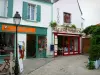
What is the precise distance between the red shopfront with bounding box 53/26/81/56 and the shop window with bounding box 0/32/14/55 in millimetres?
4602

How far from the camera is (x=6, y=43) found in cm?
1852

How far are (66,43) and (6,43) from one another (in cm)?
768

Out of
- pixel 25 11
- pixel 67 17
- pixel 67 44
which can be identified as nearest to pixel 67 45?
pixel 67 44

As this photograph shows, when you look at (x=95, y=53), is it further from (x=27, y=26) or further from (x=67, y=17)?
(x=67, y=17)

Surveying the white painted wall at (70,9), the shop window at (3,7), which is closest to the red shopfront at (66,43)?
the white painted wall at (70,9)

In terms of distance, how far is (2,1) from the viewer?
18.3 m

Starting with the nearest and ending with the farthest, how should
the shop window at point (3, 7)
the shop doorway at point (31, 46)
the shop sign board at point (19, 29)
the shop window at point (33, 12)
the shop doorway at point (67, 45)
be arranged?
1. the shop sign board at point (19, 29)
2. the shop window at point (3, 7)
3. the shop window at point (33, 12)
4. the shop doorway at point (31, 46)
5. the shop doorway at point (67, 45)

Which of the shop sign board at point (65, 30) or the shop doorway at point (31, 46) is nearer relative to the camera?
the shop doorway at point (31, 46)

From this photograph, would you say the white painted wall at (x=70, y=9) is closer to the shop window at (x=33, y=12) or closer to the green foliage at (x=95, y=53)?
the shop window at (x=33, y=12)

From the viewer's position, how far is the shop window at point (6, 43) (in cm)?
1819

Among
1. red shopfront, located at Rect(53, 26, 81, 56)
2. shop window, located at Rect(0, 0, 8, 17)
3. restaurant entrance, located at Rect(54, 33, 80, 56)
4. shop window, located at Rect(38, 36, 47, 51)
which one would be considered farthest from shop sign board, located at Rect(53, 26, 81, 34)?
shop window, located at Rect(0, 0, 8, 17)

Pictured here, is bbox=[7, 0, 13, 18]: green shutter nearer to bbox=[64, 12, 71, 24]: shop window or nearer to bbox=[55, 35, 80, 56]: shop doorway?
bbox=[55, 35, 80, 56]: shop doorway

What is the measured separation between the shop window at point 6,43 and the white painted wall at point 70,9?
16.3ft

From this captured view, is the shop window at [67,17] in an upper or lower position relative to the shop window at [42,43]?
upper
